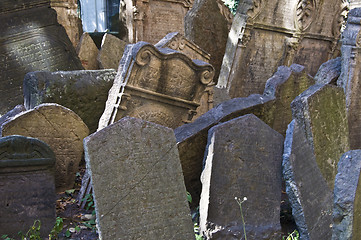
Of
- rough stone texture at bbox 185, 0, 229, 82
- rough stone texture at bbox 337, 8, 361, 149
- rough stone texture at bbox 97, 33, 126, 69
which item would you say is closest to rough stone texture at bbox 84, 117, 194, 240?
rough stone texture at bbox 337, 8, 361, 149

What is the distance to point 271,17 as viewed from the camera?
824 cm

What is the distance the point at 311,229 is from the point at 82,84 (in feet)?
10.6

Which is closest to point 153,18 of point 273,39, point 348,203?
point 273,39

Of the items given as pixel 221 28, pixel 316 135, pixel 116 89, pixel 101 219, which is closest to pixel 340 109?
pixel 316 135

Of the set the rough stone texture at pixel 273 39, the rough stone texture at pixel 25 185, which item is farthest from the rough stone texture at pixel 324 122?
the rough stone texture at pixel 273 39

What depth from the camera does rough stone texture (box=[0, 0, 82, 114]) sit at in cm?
722

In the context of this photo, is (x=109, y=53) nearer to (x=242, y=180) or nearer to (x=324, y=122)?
(x=324, y=122)

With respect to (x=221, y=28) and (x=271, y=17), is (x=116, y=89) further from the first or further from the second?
(x=221, y=28)

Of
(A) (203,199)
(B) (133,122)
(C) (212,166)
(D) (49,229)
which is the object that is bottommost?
(D) (49,229)

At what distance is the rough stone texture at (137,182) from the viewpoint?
360 centimetres

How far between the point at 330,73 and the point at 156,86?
2.75 metres

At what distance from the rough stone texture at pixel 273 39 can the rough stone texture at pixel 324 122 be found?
3.01 m

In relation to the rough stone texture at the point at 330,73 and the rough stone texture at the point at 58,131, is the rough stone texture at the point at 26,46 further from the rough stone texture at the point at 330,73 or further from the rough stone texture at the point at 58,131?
the rough stone texture at the point at 330,73

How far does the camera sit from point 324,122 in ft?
16.4
